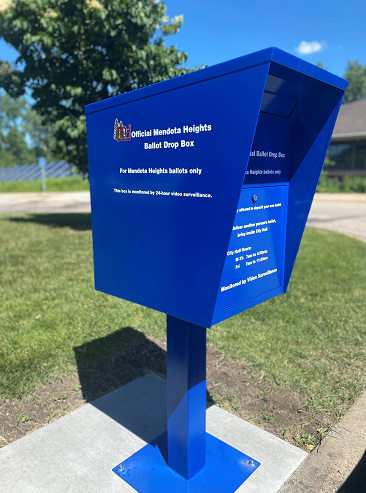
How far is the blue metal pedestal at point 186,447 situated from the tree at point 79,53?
6614mm

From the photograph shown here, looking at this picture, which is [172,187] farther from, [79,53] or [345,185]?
[345,185]

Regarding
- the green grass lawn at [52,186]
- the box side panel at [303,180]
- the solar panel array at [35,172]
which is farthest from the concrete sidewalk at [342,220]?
the solar panel array at [35,172]

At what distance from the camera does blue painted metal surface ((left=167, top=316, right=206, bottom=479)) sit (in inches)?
75.2

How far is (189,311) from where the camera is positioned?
1.63 m

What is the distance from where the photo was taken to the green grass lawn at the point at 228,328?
3066 millimetres

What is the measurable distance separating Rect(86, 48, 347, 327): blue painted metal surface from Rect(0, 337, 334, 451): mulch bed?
1140 mm

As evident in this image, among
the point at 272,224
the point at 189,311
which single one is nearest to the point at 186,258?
the point at 189,311

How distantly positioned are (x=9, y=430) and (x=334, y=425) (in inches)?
82.1

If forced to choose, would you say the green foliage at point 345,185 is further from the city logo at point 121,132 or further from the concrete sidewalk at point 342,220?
the city logo at point 121,132

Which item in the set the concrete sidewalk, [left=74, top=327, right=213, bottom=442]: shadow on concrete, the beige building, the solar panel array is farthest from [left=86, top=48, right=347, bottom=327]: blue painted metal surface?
the solar panel array

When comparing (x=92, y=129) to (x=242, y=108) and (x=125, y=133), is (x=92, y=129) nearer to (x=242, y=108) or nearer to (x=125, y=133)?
(x=125, y=133)

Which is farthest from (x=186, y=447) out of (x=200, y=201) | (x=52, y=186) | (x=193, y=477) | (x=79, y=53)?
(x=52, y=186)

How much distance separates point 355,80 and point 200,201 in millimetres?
56964

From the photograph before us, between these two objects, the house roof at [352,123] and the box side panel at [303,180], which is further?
the house roof at [352,123]
